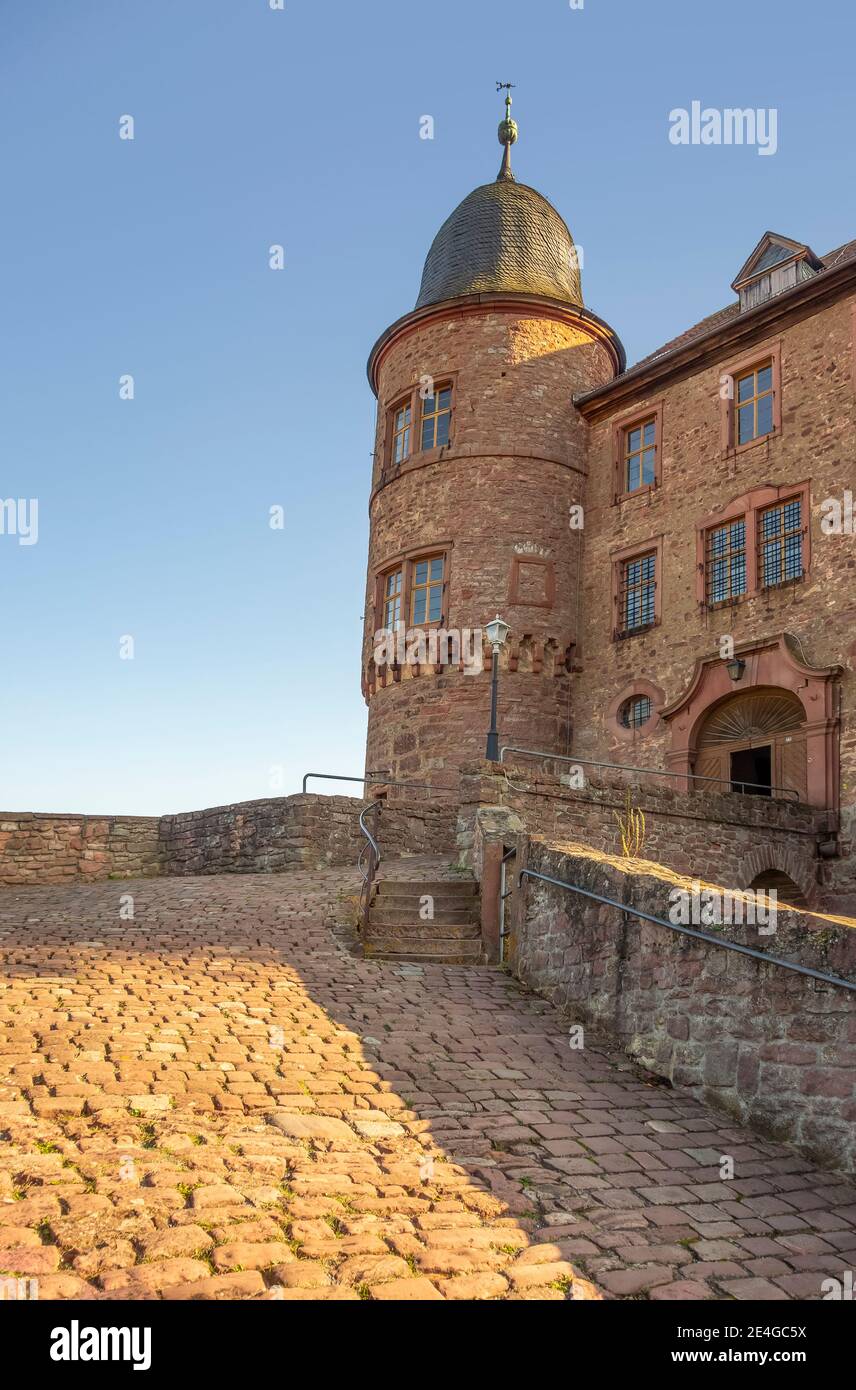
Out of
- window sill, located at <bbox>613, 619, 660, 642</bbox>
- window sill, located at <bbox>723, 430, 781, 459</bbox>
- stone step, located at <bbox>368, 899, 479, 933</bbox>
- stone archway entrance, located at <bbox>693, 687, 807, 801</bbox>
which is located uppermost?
window sill, located at <bbox>723, 430, 781, 459</bbox>

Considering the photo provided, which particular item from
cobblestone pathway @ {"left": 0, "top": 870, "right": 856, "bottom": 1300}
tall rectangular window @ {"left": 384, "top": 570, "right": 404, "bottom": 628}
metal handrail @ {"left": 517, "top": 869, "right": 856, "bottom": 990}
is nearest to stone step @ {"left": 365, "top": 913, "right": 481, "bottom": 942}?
metal handrail @ {"left": 517, "top": 869, "right": 856, "bottom": 990}

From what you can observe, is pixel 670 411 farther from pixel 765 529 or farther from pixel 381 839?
pixel 381 839

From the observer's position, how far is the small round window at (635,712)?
20297 millimetres

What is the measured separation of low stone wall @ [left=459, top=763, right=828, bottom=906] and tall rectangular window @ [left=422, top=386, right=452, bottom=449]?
10041 millimetres

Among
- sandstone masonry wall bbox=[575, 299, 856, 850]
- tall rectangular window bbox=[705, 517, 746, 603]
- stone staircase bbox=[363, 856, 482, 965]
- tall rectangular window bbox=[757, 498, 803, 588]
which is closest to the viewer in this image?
stone staircase bbox=[363, 856, 482, 965]

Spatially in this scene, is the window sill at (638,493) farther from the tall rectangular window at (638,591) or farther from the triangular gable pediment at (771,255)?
the triangular gable pediment at (771,255)

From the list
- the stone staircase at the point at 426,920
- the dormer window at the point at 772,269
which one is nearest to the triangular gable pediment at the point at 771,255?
the dormer window at the point at 772,269

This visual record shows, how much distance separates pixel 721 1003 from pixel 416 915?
4.93 m

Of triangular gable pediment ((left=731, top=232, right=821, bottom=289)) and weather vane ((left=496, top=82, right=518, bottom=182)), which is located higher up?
weather vane ((left=496, top=82, right=518, bottom=182))

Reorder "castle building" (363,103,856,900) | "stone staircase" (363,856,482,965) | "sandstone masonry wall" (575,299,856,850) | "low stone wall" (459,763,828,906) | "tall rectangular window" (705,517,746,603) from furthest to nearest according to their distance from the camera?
"tall rectangular window" (705,517,746,603) < "castle building" (363,103,856,900) < "sandstone masonry wall" (575,299,856,850) < "low stone wall" (459,763,828,906) < "stone staircase" (363,856,482,965)

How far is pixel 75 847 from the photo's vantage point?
1725 cm

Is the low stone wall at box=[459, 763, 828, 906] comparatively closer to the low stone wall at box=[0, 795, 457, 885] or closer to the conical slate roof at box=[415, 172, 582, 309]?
the low stone wall at box=[0, 795, 457, 885]

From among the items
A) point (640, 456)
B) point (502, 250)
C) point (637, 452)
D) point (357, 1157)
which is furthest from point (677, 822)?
point (502, 250)

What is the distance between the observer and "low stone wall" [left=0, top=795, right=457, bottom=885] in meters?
16.4
